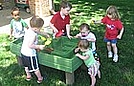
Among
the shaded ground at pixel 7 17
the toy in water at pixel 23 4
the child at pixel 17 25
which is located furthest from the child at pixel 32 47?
the toy in water at pixel 23 4

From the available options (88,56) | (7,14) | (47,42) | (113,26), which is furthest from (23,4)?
(88,56)

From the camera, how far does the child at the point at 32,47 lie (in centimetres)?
456

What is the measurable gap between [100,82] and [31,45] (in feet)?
4.25

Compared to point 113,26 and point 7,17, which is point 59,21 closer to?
point 113,26

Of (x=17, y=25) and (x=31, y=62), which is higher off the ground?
(x=17, y=25)

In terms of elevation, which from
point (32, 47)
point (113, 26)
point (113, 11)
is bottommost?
point (32, 47)

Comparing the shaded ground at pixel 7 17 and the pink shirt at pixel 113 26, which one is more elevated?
the pink shirt at pixel 113 26

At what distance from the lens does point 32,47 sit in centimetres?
458

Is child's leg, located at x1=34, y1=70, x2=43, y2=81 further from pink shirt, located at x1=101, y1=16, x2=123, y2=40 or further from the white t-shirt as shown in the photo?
pink shirt, located at x1=101, y1=16, x2=123, y2=40

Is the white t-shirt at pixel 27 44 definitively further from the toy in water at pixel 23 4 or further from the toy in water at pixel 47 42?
the toy in water at pixel 23 4

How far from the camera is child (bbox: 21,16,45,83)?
4.56 metres

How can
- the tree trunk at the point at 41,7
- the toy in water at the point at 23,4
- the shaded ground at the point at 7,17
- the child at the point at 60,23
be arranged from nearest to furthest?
the child at the point at 60,23
the shaded ground at the point at 7,17
the tree trunk at the point at 41,7
the toy in water at the point at 23,4

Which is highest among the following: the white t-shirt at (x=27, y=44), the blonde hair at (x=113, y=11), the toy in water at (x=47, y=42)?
the blonde hair at (x=113, y=11)

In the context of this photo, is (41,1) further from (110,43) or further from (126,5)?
(110,43)
